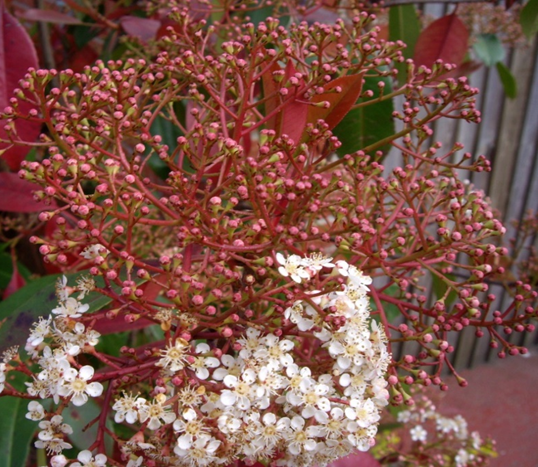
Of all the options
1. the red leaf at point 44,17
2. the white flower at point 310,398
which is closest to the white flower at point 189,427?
the white flower at point 310,398

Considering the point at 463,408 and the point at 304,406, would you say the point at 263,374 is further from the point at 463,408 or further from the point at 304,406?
the point at 463,408

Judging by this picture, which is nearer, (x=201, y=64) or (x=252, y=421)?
(x=252, y=421)

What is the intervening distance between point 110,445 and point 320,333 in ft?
1.93

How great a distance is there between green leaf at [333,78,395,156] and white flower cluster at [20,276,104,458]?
63cm

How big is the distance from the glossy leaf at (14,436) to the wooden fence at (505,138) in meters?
2.28

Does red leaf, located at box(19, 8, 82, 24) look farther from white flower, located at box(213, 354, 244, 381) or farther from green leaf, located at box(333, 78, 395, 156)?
white flower, located at box(213, 354, 244, 381)

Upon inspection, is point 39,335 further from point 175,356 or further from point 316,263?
point 316,263

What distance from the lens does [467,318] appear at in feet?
2.48

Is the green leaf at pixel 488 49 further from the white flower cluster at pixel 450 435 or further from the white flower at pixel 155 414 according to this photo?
the white flower at pixel 155 414

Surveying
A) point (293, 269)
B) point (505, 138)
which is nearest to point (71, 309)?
point (293, 269)

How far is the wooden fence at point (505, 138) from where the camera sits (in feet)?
10.4

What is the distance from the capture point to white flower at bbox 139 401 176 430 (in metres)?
0.60

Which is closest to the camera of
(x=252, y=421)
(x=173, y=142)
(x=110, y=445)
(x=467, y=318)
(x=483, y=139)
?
(x=252, y=421)

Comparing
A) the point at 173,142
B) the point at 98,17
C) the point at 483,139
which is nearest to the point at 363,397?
the point at 173,142
